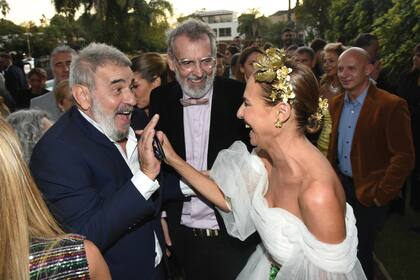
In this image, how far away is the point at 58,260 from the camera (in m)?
1.18

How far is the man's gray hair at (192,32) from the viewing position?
291 cm

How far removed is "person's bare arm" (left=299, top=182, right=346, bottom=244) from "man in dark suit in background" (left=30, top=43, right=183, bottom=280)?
792 millimetres

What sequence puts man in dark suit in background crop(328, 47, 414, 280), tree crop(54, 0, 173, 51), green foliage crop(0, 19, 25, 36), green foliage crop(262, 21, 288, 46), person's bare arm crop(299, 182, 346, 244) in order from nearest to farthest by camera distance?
1. person's bare arm crop(299, 182, 346, 244)
2. man in dark suit in background crop(328, 47, 414, 280)
3. tree crop(54, 0, 173, 51)
4. green foliage crop(0, 19, 25, 36)
5. green foliage crop(262, 21, 288, 46)

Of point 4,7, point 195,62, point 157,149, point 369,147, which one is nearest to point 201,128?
point 195,62

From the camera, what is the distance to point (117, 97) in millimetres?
2225

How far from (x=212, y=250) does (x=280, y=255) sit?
1120mm

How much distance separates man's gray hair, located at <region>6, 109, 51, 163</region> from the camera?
2.68m

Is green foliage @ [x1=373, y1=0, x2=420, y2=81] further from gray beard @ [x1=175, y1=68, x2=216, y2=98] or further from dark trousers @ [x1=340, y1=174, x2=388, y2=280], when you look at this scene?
gray beard @ [x1=175, y1=68, x2=216, y2=98]

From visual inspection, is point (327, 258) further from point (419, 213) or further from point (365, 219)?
point (419, 213)

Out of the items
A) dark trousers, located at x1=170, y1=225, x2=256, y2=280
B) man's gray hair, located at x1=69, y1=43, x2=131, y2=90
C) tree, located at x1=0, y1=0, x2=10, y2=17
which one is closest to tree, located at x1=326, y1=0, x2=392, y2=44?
dark trousers, located at x1=170, y1=225, x2=256, y2=280

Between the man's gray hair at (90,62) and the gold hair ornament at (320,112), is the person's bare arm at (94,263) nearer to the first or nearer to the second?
the man's gray hair at (90,62)

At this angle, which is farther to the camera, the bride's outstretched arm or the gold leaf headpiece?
the bride's outstretched arm

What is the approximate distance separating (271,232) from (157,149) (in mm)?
762

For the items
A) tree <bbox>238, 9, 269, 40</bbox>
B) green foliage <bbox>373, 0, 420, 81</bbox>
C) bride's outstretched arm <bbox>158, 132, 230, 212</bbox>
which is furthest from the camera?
tree <bbox>238, 9, 269, 40</bbox>
